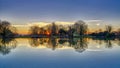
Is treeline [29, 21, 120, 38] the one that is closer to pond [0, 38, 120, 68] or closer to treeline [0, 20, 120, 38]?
treeline [0, 20, 120, 38]

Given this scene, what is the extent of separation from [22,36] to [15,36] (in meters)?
0.75

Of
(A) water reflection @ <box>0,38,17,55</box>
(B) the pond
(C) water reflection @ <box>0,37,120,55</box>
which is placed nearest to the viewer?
(B) the pond

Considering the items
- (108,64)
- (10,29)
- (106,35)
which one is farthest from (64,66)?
(106,35)

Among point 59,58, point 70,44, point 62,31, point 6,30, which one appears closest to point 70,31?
point 62,31

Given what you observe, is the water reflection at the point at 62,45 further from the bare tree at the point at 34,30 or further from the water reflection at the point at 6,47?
the bare tree at the point at 34,30

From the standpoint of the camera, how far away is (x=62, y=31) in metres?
33.5

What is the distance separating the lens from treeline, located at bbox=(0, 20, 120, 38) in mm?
29980

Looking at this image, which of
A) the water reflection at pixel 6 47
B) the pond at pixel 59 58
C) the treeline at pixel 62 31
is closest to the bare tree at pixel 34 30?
the treeline at pixel 62 31

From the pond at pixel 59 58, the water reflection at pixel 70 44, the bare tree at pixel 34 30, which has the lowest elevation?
the water reflection at pixel 70 44

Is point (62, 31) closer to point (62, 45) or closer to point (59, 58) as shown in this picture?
point (62, 45)

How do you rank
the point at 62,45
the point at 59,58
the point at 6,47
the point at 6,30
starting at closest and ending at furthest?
the point at 59,58, the point at 6,47, the point at 62,45, the point at 6,30

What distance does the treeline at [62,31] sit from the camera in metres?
30.0

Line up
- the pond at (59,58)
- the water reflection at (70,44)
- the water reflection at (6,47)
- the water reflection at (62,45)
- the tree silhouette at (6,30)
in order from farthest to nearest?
1. the tree silhouette at (6,30)
2. the water reflection at (70,44)
3. the water reflection at (62,45)
4. the water reflection at (6,47)
5. the pond at (59,58)

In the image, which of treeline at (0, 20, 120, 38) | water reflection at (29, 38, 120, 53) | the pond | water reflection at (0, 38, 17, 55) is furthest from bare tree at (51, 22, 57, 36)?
the pond
